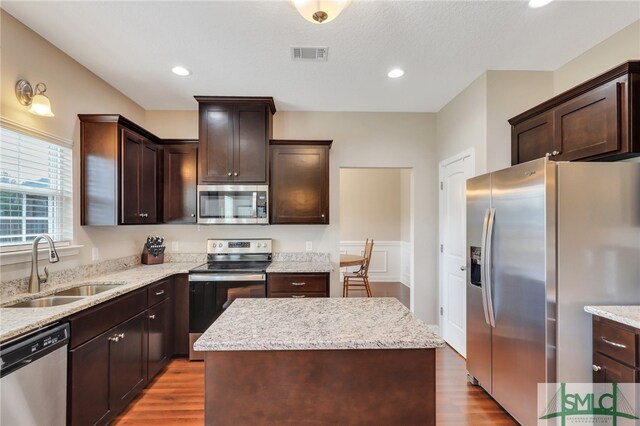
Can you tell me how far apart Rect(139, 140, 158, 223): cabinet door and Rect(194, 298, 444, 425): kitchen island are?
7.50 ft

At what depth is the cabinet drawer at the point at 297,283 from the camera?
3.11m

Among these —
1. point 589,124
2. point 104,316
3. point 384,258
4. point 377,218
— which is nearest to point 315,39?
point 589,124

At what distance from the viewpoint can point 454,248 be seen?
3334 millimetres

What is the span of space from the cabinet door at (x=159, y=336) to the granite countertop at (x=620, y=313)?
325 centimetres

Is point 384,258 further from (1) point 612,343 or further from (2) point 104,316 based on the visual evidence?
(2) point 104,316

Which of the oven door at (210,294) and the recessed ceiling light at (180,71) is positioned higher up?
the recessed ceiling light at (180,71)

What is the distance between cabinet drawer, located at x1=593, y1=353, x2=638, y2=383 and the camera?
1.54 meters

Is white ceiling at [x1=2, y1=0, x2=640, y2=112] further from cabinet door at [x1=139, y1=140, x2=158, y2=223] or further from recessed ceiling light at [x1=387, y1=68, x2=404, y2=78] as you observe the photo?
cabinet door at [x1=139, y1=140, x2=158, y2=223]

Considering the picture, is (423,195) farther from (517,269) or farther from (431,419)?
(431,419)

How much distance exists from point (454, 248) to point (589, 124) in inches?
66.7

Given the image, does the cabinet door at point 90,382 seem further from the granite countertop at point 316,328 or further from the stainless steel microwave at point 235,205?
the stainless steel microwave at point 235,205

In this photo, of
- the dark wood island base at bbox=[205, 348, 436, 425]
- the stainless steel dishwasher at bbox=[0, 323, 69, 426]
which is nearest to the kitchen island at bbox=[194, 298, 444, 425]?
the dark wood island base at bbox=[205, 348, 436, 425]

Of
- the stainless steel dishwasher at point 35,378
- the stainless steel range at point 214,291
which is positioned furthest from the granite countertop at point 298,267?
the stainless steel dishwasher at point 35,378

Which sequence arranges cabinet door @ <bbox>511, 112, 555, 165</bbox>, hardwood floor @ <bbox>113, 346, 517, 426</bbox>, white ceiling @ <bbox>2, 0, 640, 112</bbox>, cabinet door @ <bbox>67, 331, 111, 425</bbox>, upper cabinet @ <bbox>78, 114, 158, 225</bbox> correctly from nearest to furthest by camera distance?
1. cabinet door @ <bbox>67, 331, 111, 425</bbox>
2. white ceiling @ <bbox>2, 0, 640, 112</bbox>
3. hardwood floor @ <bbox>113, 346, 517, 426</bbox>
4. cabinet door @ <bbox>511, 112, 555, 165</bbox>
5. upper cabinet @ <bbox>78, 114, 158, 225</bbox>
